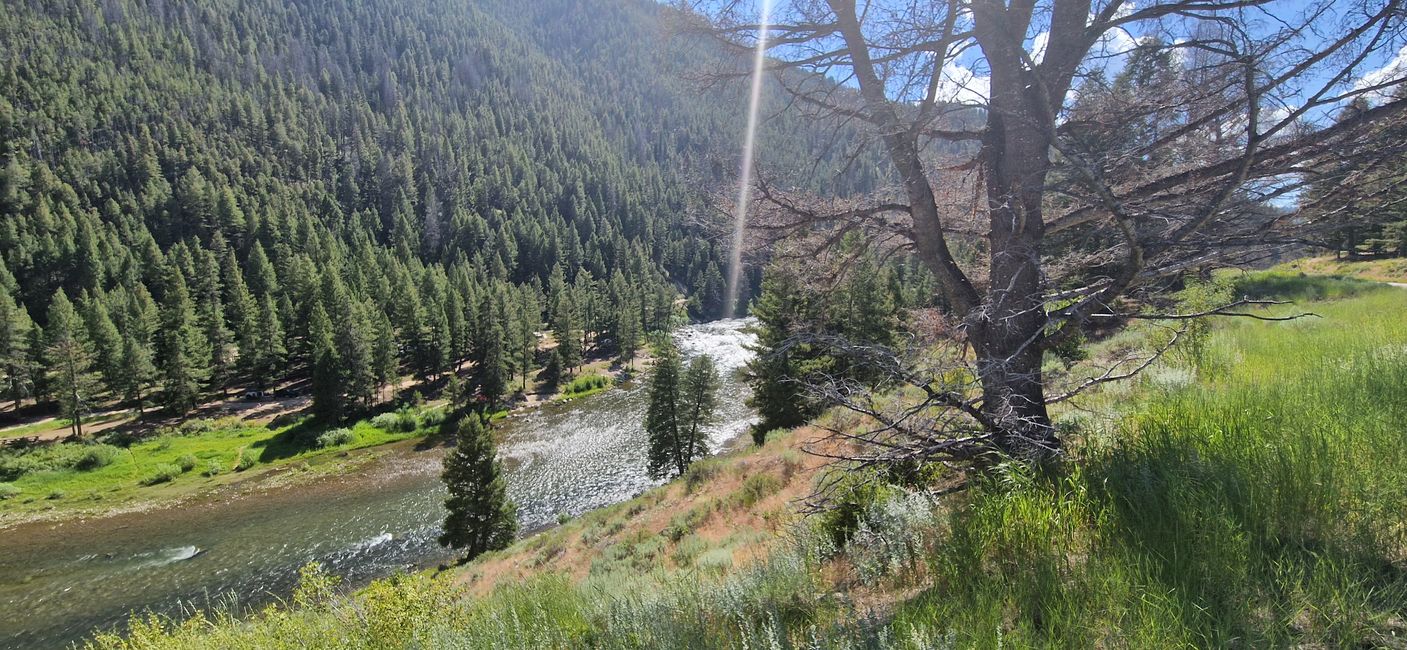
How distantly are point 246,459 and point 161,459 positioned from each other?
222 inches

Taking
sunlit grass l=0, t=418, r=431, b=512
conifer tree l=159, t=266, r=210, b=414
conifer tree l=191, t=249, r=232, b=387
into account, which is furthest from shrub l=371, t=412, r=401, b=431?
conifer tree l=191, t=249, r=232, b=387

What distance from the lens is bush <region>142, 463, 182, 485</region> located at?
34.9m

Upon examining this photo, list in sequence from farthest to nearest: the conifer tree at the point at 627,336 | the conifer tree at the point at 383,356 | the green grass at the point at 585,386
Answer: the conifer tree at the point at 627,336 < the green grass at the point at 585,386 < the conifer tree at the point at 383,356

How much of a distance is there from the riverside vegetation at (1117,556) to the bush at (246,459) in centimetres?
4237

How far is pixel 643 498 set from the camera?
17.2m

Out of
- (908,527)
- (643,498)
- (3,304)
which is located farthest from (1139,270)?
(3,304)

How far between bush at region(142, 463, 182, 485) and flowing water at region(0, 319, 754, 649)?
18.7ft

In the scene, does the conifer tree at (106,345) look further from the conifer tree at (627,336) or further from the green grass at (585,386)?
the conifer tree at (627,336)

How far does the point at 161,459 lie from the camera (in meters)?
37.8

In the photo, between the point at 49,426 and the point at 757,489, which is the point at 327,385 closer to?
the point at 49,426

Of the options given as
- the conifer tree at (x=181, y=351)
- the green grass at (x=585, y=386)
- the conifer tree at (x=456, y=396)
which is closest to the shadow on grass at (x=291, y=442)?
the conifer tree at (x=456, y=396)

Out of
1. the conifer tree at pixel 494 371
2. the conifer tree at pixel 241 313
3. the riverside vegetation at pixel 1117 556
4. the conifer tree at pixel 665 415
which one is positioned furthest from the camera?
the conifer tree at pixel 241 313

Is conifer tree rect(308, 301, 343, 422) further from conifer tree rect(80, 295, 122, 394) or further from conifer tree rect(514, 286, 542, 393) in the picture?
conifer tree rect(80, 295, 122, 394)

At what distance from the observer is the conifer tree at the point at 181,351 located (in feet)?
151
